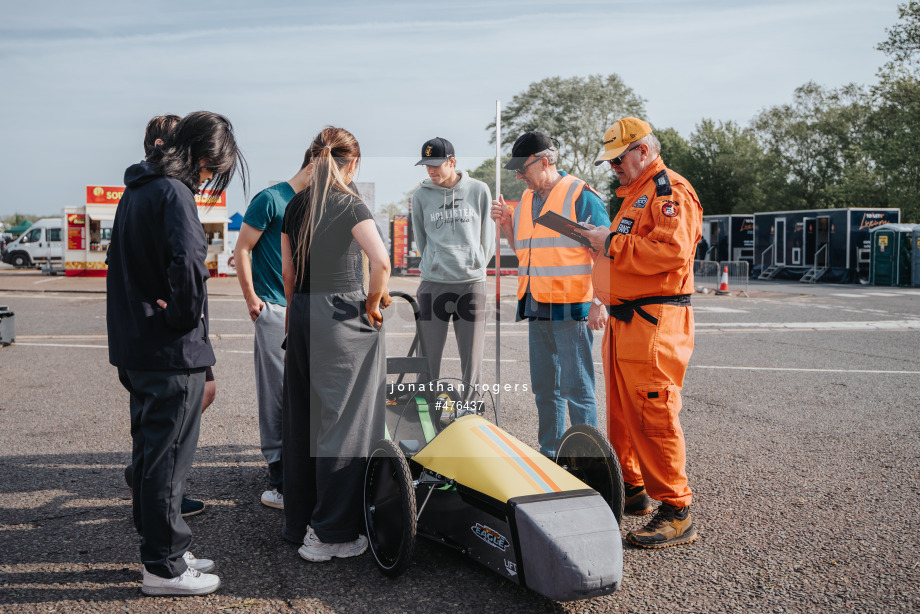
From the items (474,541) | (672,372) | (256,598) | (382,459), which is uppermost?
(672,372)

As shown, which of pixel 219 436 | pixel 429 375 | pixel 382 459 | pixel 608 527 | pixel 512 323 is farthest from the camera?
pixel 512 323

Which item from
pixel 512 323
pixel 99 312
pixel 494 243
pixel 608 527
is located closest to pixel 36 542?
pixel 608 527

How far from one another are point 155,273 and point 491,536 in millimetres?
1699

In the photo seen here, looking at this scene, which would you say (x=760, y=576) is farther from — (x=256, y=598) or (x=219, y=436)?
(x=219, y=436)

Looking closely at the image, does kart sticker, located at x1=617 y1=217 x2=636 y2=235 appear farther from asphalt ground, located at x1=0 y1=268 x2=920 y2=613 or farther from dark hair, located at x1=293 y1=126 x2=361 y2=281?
asphalt ground, located at x1=0 y1=268 x2=920 y2=613

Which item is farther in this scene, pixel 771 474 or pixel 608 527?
pixel 771 474

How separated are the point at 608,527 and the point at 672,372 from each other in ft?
3.15

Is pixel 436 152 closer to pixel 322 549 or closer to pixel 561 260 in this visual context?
pixel 561 260

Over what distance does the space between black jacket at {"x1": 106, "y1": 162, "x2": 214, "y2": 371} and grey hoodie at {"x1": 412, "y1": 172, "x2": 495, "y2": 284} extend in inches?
84.2

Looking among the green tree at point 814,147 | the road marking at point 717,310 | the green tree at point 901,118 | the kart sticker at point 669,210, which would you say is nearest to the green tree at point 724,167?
the green tree at point 814,147

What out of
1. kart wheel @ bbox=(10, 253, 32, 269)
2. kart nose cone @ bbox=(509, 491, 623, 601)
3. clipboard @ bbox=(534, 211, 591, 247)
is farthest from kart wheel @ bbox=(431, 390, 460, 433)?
kart wheel @ bbox=(10, 253, 32, 269)

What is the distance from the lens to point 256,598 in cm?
289

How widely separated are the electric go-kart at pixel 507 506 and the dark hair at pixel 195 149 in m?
1.41

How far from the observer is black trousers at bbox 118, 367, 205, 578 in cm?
285
